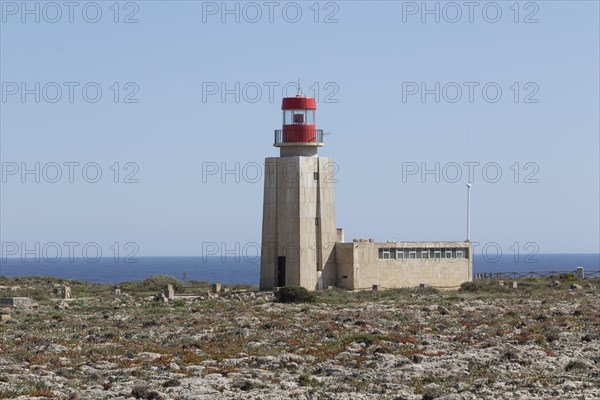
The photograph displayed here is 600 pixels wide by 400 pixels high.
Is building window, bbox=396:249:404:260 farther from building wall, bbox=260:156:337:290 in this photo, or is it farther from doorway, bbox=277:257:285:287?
doorway, bbox=277:257:285:287

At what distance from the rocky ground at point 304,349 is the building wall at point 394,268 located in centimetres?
648

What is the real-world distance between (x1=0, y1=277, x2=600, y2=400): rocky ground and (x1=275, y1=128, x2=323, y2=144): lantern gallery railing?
33.5 feet

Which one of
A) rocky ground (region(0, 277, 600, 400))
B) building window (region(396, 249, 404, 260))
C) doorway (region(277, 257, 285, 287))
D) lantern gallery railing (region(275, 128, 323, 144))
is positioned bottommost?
rocky ground (region(0, 277, 600, 400))

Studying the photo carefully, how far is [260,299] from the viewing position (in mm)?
56812

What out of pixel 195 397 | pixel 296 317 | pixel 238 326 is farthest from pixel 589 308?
pixel 195 397

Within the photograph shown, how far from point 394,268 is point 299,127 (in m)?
10.3

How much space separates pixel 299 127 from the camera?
62062mm

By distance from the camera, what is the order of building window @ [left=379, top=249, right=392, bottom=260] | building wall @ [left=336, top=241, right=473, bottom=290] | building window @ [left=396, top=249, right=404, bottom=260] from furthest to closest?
building window @ [left=396, top=249, right=404, bottom=260] → building window @ [left=379, top=249, right=392, bottom=260] → building wall @ [left=336, top=241, right=473, bottom=290]

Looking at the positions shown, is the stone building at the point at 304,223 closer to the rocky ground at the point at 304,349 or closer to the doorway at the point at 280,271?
the doorway at the point at 280,271

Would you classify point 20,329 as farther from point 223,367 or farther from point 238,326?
point 223,367

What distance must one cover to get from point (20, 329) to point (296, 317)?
36.9ft

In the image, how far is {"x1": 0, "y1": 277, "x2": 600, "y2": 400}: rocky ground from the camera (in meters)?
28.2

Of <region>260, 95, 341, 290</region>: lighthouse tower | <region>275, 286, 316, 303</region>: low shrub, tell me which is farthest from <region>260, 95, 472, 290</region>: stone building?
<region>275, 286, 316, 303</region>: low shrub

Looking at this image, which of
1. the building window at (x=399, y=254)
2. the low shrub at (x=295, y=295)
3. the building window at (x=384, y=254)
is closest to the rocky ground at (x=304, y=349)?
the low shrub at (x=295, y=295)
